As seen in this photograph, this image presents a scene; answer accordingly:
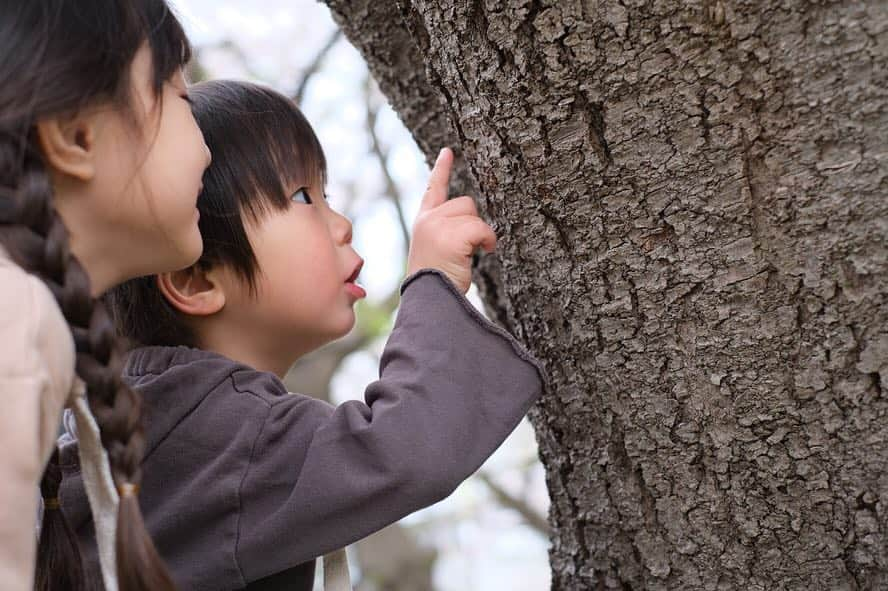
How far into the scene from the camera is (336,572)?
4.34 ft

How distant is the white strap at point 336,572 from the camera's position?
1321 mm

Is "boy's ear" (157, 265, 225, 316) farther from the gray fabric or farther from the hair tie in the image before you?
the hair tie

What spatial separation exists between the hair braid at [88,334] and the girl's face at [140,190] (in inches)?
3.2

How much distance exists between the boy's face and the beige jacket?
1.47 feet

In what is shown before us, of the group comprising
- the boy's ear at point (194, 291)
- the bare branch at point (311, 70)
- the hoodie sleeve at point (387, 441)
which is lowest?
the hoodie sleeve at point (387, 441)

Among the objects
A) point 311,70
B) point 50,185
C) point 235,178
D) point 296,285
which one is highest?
point 311,70

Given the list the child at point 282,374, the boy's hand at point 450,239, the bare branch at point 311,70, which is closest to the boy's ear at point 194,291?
the child at point 282,374

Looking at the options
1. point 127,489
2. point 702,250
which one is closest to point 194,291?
point 127,489

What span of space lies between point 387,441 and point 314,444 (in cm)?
9

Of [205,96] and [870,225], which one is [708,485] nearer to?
[870,225]

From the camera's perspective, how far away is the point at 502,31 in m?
1.08

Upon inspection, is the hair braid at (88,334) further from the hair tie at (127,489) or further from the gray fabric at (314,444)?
the gray fabric at (314,444)

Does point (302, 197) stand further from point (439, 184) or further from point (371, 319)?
point (371, 319)

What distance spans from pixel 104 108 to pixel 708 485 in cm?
84
